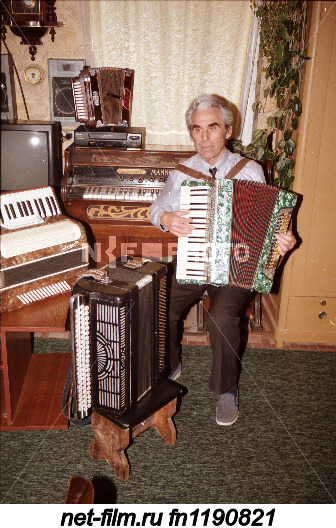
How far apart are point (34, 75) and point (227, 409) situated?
2765mm

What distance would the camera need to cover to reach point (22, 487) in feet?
5.94

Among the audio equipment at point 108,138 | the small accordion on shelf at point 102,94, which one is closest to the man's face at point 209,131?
the audio equipment at point 108,138

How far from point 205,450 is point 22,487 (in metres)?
0.84

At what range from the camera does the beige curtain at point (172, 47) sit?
3.08 metres

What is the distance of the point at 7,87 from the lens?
3.14m

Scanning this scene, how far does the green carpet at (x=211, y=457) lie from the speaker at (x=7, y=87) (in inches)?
89.5

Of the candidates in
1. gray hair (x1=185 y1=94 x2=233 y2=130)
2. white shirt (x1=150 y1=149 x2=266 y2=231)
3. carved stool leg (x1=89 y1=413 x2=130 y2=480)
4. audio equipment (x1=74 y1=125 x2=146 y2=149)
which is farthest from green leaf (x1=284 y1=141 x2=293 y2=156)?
carved stool leg (x1=89 y1=413 x2=130 y2=480)

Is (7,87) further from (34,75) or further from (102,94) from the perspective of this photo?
(102,94)

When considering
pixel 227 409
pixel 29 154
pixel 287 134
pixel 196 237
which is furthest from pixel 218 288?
pixel 29 154

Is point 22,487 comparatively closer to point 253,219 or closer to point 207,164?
point 253,219

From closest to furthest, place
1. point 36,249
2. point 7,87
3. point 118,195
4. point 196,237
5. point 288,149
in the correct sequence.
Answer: point 36,249
point 196,237
point 288,149
point 118,195
point 7,87

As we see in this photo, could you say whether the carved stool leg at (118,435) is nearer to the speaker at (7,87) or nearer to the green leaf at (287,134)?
the green leaf at (287,134)

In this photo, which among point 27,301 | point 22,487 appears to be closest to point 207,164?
point 27,301

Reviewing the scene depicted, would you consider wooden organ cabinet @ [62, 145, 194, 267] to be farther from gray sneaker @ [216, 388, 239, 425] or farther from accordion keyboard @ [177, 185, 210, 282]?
gray sneaker @ [216, 388, 239, 425]
